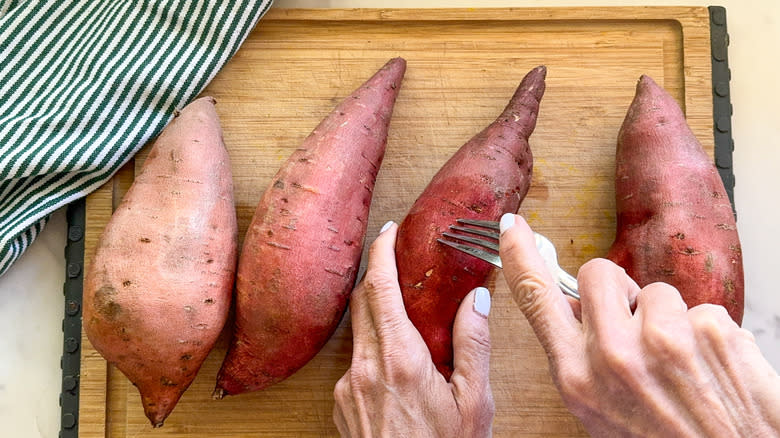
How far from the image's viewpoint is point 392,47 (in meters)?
1.21

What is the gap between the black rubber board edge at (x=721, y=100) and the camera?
1.19 metres

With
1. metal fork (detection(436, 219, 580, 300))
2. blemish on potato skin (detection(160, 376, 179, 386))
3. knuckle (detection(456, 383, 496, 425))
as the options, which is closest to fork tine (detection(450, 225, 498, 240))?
metal fork (detection(436, 219, 580, 300))

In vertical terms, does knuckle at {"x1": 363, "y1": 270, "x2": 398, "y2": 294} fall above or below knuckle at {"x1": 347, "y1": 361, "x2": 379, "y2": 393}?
above

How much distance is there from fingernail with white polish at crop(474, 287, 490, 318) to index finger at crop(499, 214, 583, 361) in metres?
0.17

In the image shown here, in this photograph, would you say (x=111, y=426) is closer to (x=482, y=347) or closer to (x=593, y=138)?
(x=482, y=347)

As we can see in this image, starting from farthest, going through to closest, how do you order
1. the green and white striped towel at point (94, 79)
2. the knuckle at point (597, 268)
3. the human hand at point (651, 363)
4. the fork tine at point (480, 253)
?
the green and white striped towel at point (94, 79)
the fork tine at point (480, 253)
the knuckle at point (597, 268)
the human hand at point (651, 363)

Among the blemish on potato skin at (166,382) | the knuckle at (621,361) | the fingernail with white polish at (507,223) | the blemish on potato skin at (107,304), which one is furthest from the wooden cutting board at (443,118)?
the knuckle at (621,361)

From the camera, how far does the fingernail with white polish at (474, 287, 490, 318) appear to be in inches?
38.8

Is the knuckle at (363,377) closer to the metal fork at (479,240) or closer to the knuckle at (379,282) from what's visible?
the knuckle at (379,282)

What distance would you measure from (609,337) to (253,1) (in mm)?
862

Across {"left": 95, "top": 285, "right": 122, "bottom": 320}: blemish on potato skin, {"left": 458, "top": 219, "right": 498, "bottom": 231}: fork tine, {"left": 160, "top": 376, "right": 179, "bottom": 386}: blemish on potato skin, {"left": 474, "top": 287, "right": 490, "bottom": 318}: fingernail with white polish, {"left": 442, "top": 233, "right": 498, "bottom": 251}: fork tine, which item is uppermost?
{"left": 458, "top": 219, "right": 498, "bottom": 231}: fork tine

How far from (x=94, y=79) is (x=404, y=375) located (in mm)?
781

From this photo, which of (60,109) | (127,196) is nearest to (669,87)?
(127,196)

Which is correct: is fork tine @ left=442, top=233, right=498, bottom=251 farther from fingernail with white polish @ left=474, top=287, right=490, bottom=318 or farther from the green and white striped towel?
the green and white striped towel
